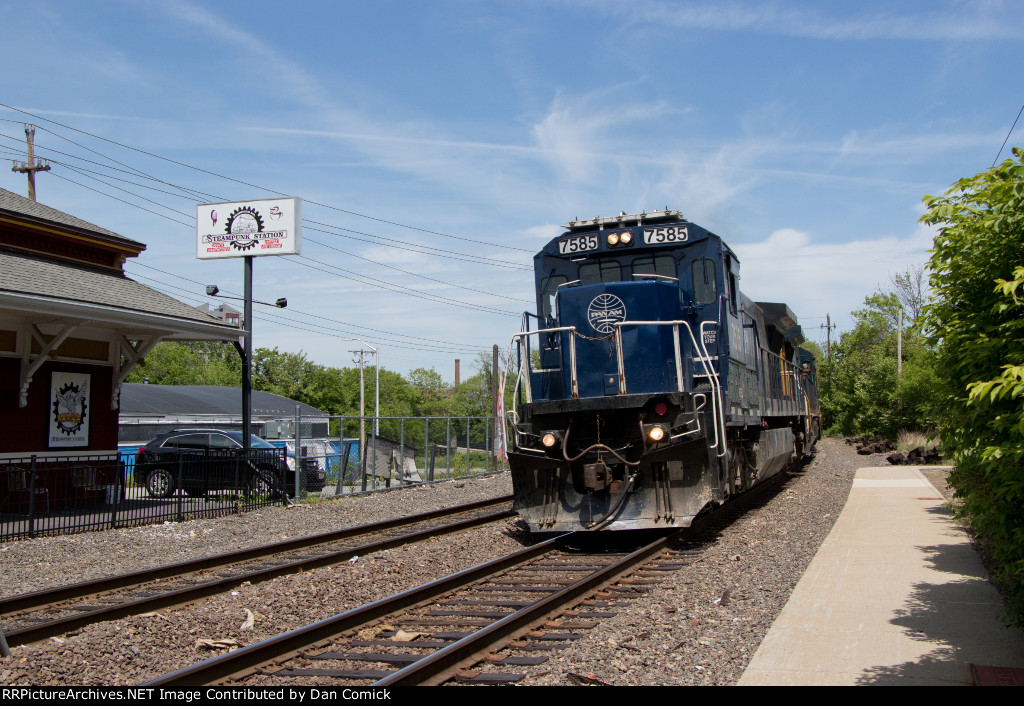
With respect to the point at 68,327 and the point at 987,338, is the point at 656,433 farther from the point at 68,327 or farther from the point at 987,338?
the point at 68,327

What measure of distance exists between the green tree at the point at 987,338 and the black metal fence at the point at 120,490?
10.5 m

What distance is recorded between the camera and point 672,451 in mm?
8914

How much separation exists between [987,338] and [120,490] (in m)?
13.4

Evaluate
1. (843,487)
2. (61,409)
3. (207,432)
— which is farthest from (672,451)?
(207,432)

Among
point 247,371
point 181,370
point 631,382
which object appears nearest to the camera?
point 631,382

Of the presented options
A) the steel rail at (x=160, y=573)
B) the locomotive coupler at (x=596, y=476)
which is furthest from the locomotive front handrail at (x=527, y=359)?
the steel rail at (x=160, y=573)

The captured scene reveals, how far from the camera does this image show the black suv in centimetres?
1390

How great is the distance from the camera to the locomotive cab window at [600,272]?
34.8ft

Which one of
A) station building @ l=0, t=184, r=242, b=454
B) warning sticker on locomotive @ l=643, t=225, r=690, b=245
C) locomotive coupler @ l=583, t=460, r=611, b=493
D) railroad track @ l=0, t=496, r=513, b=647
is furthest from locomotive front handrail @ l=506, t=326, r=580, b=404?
station building @ l=0, t=184, r=242, b=454

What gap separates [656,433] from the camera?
8.85 meters

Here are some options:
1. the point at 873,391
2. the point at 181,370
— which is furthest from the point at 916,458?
the point at 181,370

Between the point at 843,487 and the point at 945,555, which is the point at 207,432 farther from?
the point at 945,555

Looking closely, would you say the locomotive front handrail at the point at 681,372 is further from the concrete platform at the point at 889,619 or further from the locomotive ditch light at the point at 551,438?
the concrete platform at the point at 889,619
